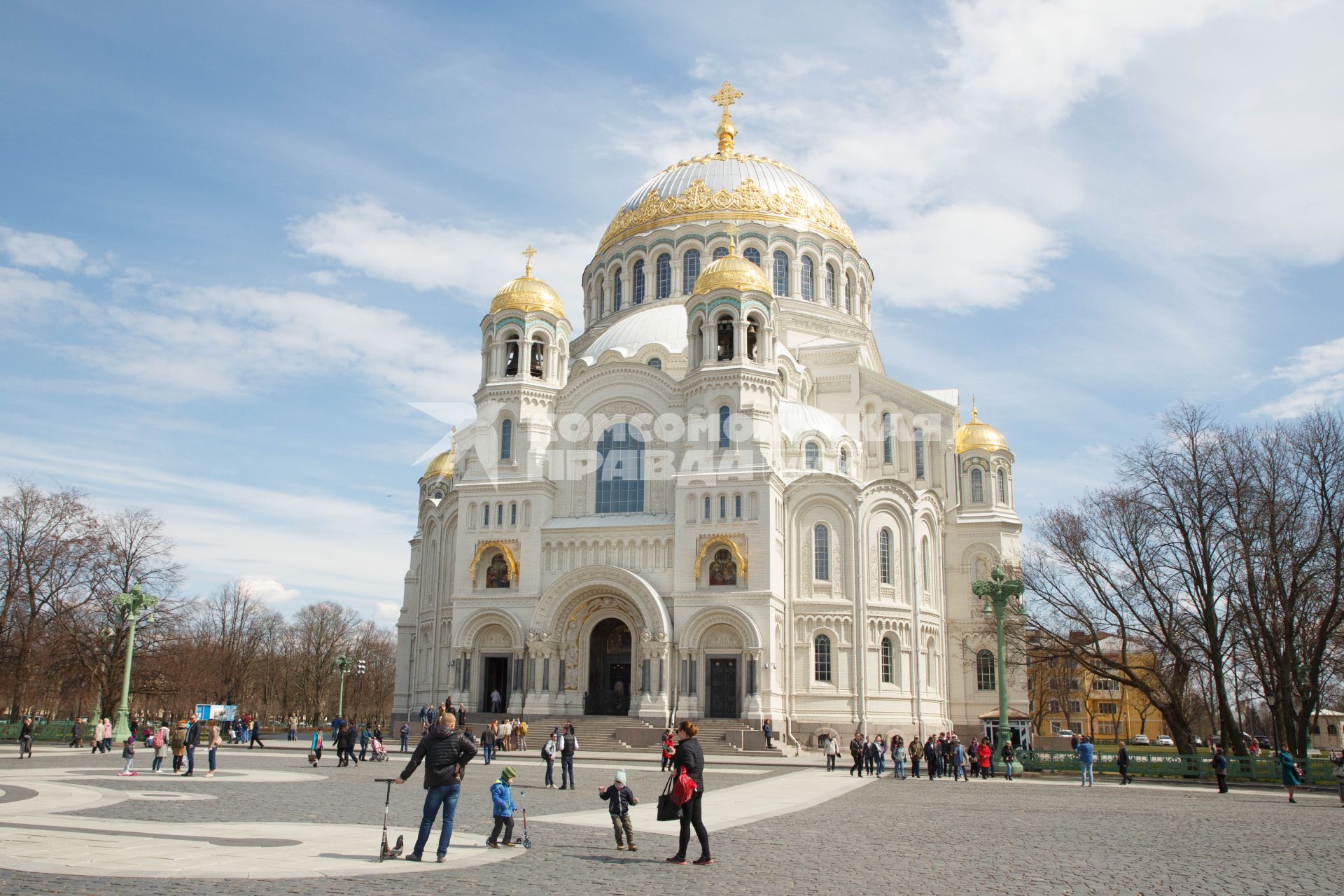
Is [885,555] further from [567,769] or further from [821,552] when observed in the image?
[567,769]

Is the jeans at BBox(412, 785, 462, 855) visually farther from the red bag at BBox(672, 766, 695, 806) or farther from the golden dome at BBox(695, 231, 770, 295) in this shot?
the golden dome at BBox(695, 231, 770, 295)

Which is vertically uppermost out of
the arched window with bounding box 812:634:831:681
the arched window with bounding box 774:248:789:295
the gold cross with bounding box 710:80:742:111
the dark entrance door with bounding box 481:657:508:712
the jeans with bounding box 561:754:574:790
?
the gold cross with bounding box 710:80:742:111

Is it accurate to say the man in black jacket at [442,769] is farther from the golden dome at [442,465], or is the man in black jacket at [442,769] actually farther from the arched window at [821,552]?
the golden dome at [442,465]

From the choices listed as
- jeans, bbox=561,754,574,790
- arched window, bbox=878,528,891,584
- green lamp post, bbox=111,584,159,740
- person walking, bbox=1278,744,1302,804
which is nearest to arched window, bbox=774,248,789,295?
arched window, bbox=878,528,891,584

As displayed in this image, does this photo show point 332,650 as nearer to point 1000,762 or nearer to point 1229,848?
point 1000,762

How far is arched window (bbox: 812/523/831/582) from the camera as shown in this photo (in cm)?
4350

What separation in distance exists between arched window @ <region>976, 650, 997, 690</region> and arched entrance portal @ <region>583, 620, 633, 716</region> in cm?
1576

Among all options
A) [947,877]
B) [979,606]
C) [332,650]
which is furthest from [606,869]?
[332,650]

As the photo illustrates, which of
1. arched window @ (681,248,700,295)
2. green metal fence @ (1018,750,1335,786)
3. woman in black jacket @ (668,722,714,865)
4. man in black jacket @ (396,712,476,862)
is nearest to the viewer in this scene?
man in black jacket @ (396,712,476,862)

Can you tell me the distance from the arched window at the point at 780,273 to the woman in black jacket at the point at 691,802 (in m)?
44.3

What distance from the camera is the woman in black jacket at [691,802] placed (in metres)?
11.7

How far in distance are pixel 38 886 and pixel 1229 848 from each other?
44.2 ft

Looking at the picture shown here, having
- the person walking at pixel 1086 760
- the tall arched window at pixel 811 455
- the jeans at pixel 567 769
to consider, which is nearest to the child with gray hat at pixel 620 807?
the jeans at pixel 567 769

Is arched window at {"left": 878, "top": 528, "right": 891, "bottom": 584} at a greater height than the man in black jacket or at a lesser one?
greater
